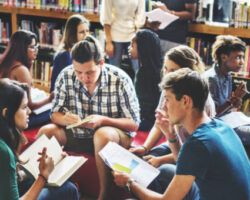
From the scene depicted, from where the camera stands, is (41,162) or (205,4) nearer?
(41,162)

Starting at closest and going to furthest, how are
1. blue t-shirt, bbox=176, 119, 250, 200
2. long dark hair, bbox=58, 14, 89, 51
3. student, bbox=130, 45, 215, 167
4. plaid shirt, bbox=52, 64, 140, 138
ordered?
blue t-shirt, bbox=176, 119, 250, 200 < student, bbox=130, 45, 215, 167 < plaid shirt, bbox=52, 64, 140, 138 < long dark hair, bbox=58, 14, 89, 51

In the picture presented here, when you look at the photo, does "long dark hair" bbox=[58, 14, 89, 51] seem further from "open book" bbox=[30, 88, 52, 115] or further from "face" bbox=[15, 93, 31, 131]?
"face" bbox=[15, 93, 31, 131]

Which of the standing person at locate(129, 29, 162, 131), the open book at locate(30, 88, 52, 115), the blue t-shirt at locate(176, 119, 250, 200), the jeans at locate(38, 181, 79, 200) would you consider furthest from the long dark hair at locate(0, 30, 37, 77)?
the blue t-shirt at locate(176, 119, 250, 200)

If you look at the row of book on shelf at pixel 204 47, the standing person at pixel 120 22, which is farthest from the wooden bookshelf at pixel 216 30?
the standing person at pixel 120 22

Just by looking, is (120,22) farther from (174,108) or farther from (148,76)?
(174,108)

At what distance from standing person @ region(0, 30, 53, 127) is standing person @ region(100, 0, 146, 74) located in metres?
0.87

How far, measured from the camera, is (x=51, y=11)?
448 cm

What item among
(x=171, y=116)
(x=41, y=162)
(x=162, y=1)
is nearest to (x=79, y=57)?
(x=41, y=162)

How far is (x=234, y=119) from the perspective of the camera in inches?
110

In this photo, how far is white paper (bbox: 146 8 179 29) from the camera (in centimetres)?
355

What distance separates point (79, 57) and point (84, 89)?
0.74 feet

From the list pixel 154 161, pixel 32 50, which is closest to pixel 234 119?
pixel 154 161

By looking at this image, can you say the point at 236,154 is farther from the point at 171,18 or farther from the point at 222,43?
the point at 171,18

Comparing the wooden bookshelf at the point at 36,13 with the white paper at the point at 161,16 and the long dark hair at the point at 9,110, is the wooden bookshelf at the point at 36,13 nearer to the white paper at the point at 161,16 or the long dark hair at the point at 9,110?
the white paper at the point at 161,16
